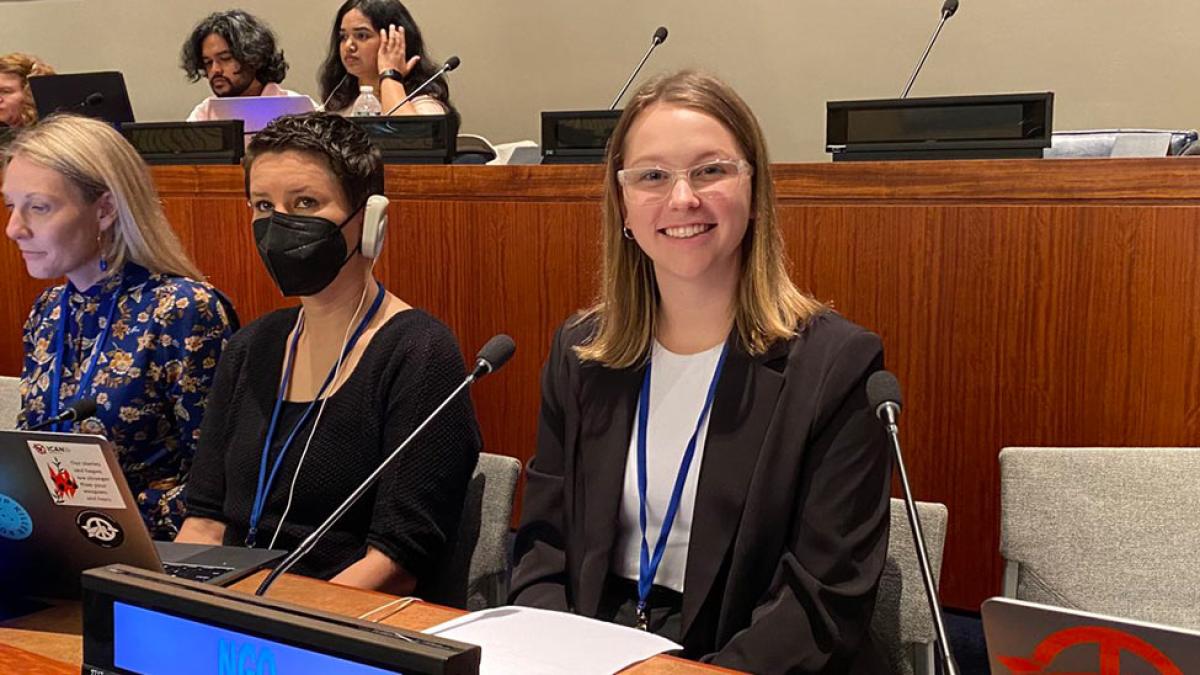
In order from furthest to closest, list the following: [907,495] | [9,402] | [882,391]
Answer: [9,402]
[882,391]
[907,495]

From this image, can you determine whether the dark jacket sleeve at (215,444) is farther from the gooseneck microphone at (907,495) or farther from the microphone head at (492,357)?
the gooseneck microphone at (907,495)

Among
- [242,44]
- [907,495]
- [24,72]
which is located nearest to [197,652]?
[907,495]

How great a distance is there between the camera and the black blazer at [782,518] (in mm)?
1642

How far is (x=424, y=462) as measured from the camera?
6.40ft

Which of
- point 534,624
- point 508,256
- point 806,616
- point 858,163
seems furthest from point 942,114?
point 534,624

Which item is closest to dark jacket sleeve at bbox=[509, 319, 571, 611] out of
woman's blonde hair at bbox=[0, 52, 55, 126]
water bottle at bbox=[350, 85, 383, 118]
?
water bottle at bbox=[350, 85, 383, 118]

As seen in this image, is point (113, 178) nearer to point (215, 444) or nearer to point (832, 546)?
point (215, 444)

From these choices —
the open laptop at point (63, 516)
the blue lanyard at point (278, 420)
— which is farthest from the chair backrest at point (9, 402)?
the open laptop at point (63, 516)

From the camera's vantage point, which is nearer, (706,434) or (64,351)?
(706,434)

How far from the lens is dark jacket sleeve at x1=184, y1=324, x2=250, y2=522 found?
2.12 metres

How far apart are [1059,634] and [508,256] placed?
Answer: 2205mm

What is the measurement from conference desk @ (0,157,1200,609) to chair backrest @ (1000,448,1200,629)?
56 cm

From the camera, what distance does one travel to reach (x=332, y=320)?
215cm

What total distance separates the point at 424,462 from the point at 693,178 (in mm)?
627
